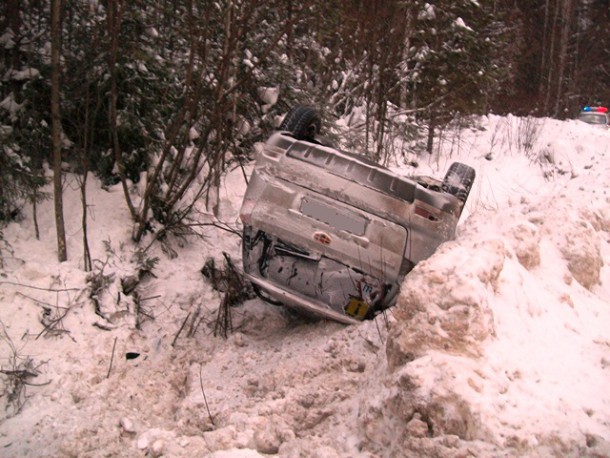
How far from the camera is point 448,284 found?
108 inches

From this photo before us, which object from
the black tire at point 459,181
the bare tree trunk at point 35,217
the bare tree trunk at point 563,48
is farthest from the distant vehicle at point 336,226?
the bare tree trunk at point 563,48

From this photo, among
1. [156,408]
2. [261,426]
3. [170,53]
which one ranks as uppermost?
[170,53]

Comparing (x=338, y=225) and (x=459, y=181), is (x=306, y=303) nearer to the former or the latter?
(x=338, y=225)

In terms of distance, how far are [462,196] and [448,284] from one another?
5.56ft

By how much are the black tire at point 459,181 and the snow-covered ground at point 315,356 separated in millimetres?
267

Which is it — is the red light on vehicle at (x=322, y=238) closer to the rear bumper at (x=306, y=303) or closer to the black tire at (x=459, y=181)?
the rear bumper at (x=306, y=303)

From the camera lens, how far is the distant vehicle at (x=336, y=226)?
11.8 feet

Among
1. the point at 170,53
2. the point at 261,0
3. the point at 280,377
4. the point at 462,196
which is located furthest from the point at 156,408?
the point at 170,53

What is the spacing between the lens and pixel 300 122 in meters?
4.68

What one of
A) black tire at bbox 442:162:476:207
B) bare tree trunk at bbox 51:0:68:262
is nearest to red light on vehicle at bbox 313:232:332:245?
black tire at bbox 442:162:476:207

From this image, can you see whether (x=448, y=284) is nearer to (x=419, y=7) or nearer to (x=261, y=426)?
(x=261, y=426)

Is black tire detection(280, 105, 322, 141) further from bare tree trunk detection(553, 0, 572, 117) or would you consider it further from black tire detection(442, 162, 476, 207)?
bare tree trunk detection(553, 0, 572, 117)

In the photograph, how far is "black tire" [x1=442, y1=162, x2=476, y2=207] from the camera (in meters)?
4.26

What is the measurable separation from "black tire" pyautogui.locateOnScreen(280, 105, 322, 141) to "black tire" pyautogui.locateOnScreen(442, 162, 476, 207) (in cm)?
130
